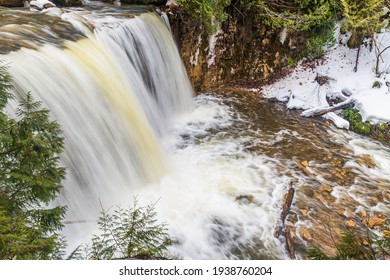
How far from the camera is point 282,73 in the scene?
36.9ft

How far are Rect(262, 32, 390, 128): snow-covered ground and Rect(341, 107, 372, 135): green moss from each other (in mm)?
165

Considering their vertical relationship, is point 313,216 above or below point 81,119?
below

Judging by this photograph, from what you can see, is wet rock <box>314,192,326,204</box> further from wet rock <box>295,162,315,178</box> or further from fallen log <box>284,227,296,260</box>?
fallen log <box>284,227,296,260</box>

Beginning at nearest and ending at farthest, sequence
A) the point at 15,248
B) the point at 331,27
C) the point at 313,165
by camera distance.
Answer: the point at 15,248 < the point at 313,165 < the point at 331,27

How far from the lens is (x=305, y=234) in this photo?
5.40 meters

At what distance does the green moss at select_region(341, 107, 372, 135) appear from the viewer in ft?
29.3

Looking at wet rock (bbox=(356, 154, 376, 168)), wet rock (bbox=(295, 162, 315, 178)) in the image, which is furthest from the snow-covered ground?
wet rock (bbox=(295, 162, 315, 178))

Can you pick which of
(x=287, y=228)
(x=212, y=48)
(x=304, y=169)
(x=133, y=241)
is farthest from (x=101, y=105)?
(x=212, y=48)

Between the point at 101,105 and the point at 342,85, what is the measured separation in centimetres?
779

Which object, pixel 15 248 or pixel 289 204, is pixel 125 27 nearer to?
pixel 289 204

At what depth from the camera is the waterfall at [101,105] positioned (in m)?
5.25

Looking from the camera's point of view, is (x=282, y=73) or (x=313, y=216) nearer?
(x=313, y=216)

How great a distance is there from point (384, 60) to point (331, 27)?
6.67ft

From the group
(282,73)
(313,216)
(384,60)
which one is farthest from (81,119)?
Result: (384,60)
